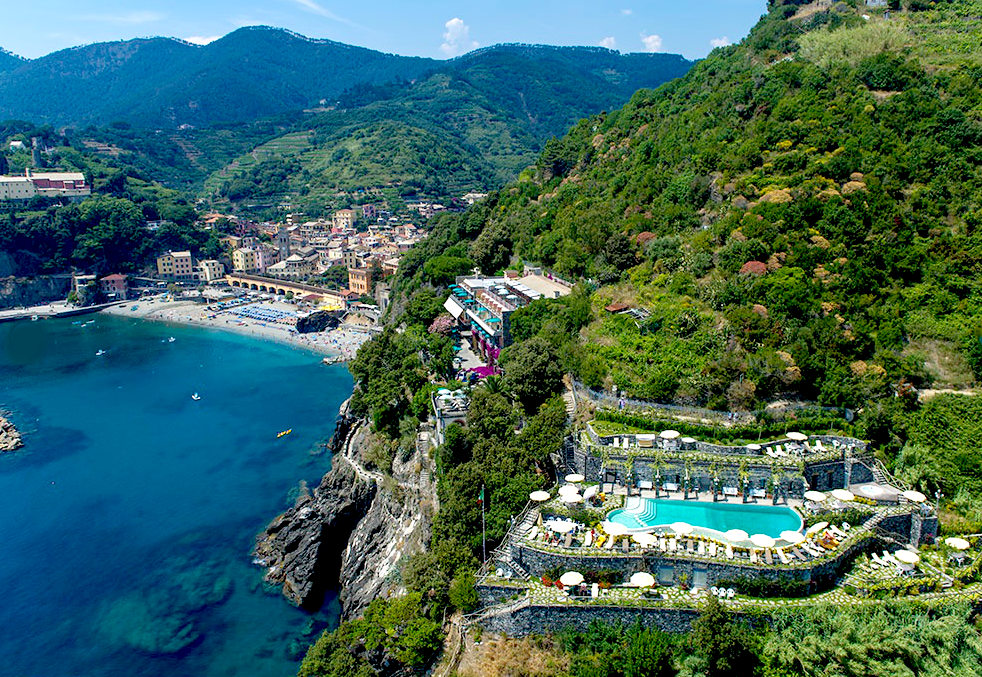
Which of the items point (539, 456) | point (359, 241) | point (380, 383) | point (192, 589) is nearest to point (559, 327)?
point (539, 456)

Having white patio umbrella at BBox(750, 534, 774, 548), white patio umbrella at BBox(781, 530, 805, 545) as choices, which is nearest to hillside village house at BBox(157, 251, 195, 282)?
white patio umbrella at BBox(750, 534, 774, 548)

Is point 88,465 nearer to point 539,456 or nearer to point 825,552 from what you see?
point 539,456

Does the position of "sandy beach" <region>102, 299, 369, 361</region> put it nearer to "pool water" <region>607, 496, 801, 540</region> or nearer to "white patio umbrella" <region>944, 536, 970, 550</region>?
"pool water" <region>607, 496, 801, 540</region>

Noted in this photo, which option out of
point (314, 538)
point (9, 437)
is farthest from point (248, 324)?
point (314, 538)

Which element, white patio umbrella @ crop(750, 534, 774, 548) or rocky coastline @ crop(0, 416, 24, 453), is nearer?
white patio umbrella @ crop(750, 534, 774, 548)

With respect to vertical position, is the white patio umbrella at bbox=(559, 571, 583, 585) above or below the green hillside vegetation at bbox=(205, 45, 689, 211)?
below

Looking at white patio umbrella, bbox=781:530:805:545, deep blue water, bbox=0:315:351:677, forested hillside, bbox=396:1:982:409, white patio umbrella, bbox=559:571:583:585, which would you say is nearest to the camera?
white patio umbrella, bbox=559:571:583:585

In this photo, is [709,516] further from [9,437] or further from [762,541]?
[9,437]

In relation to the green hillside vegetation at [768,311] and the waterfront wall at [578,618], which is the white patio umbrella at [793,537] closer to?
the green hillside vegetation at [768,311]
